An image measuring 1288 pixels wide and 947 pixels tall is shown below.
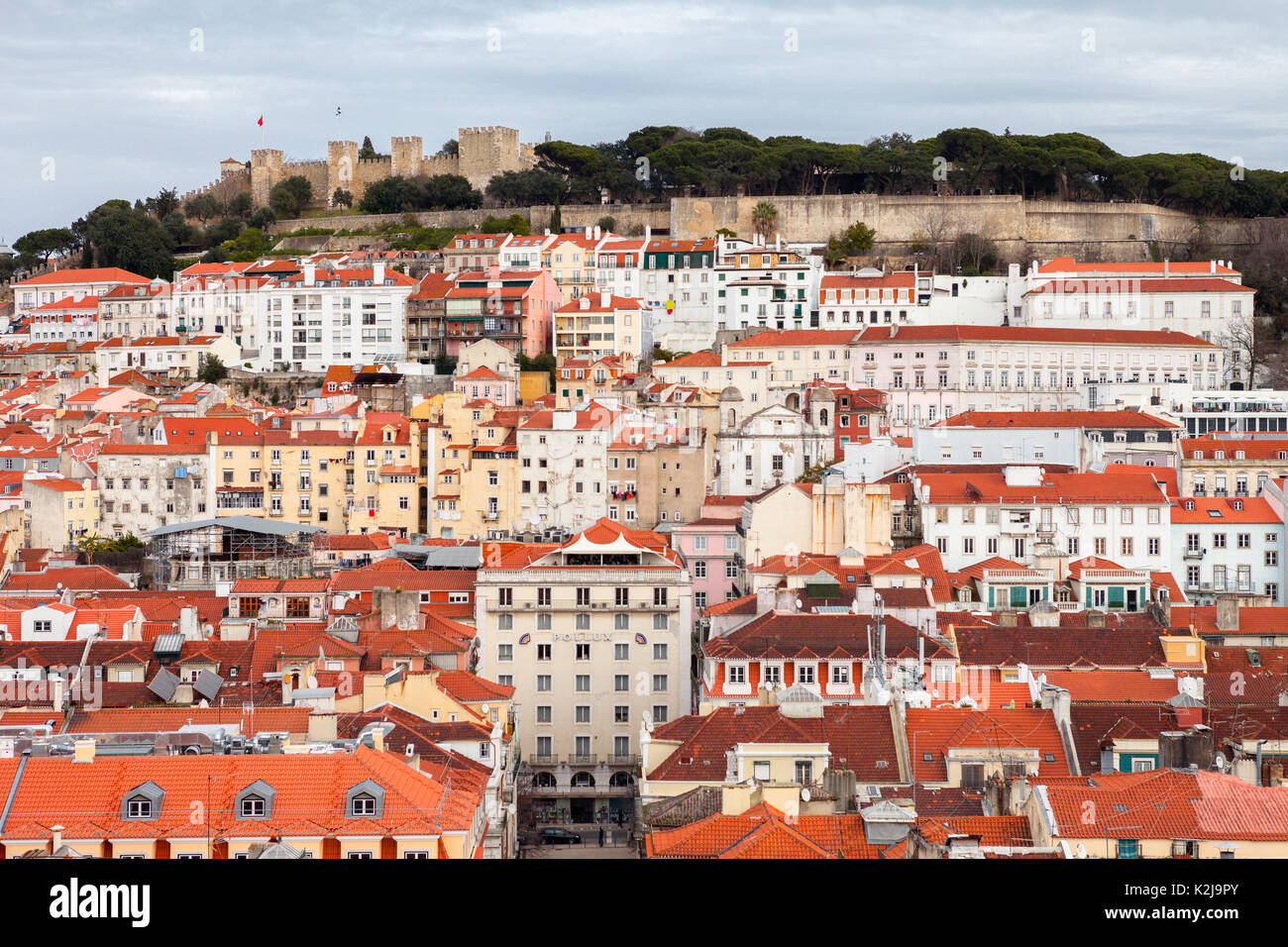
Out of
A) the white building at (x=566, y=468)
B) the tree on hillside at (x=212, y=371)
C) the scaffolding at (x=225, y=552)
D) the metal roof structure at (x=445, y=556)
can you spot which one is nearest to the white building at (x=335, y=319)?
the tree on hillside at (x=212, y=371)

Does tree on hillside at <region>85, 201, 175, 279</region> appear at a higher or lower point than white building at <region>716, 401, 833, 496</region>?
higher

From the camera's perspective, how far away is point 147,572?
140ft

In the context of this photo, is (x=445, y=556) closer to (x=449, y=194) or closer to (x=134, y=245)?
(x=449, y=194)

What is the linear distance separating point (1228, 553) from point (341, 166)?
2089 inches

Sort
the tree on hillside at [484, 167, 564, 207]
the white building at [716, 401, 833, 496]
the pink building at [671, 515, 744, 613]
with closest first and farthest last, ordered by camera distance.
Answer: the pink building at [671, 515, 744, 613] < the white building at [716, 401, 833, 496] < the tree on hillside at [484, 167, 564, 207]

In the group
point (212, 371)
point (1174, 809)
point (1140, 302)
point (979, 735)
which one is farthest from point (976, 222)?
point (1174, 809)

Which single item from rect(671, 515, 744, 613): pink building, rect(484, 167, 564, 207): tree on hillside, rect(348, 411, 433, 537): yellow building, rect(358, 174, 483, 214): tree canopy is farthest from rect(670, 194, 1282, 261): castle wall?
rect(671, 515, 744, 613): pink building

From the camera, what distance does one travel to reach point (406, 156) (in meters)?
81.5

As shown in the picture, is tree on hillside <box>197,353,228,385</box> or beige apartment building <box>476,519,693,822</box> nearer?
→ beige apartment building <box>476,519,693,822</box>

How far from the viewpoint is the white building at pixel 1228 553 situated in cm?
3831

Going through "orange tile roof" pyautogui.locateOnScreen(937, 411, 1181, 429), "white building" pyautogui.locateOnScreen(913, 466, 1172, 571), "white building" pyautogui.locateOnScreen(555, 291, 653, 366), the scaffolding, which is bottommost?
the scaffolding

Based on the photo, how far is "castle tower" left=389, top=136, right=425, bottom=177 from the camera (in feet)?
266

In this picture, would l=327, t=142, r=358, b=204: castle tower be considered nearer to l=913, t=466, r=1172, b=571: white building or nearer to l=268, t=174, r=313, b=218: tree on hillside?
l=268, t=174, r=313, b=218: tree on hillside
